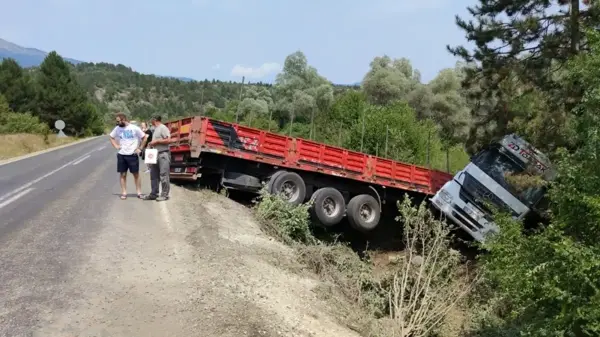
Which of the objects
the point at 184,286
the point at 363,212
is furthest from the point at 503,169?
the point at 184,286

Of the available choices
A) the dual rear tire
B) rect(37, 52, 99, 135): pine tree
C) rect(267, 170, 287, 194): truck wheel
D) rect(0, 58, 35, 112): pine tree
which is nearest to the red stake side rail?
rect(267, 170, 287, 194): truck wheel

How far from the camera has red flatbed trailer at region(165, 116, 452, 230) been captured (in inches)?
489

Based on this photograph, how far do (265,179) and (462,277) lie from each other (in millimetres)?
5324

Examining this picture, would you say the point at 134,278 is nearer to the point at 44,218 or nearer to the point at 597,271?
the point at 44,218

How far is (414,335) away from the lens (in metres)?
8.53

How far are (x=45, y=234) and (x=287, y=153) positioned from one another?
269 inches

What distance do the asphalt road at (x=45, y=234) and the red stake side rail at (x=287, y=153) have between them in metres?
1.88

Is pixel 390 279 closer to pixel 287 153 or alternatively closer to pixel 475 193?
pixel 475 193

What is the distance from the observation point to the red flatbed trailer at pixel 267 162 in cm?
1242

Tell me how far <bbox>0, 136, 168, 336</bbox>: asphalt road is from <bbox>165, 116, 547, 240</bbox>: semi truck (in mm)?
1851

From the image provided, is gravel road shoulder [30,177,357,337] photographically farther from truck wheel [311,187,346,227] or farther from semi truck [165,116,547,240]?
truck wheel [311,187,346,227]

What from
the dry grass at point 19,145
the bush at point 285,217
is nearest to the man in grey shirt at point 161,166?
the bush at point 285,217

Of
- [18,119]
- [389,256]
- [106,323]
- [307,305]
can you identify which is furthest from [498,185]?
[18,119]

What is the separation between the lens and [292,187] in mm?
13375
